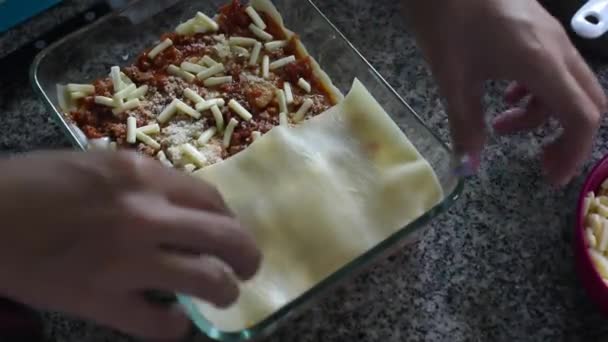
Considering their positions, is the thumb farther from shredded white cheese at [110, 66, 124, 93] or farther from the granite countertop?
shredded white cheese at [110, 66, 124, 93]

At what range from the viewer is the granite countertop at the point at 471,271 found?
25.9 inches

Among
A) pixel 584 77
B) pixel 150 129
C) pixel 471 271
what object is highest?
pixel 584 77

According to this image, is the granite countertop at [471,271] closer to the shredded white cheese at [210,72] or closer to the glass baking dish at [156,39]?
the glass baking dish at [156,39]

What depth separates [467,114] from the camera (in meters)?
0.58

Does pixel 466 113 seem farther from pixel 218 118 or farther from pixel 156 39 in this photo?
pixel 156 39

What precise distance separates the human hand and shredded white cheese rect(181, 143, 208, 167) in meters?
0.24

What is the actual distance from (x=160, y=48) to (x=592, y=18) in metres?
0.46

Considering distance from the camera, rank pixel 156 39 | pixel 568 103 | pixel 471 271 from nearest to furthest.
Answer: pixel 568 103 → pixel 471 271 → pixel 156 39

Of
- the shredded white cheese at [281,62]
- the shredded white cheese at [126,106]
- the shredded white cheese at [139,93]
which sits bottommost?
the shredded white cheese at [126,106]

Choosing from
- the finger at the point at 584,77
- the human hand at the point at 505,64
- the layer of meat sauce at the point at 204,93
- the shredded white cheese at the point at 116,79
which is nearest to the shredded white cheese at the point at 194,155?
the layer of meat sauce at the point at 204,93

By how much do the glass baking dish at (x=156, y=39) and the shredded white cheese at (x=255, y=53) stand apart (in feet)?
0.15

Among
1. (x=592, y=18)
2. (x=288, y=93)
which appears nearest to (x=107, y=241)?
(x=288, y=93)

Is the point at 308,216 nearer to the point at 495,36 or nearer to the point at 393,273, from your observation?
the point at 393,273

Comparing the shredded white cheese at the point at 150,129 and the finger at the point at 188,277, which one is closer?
the finger at the point at 188,277
